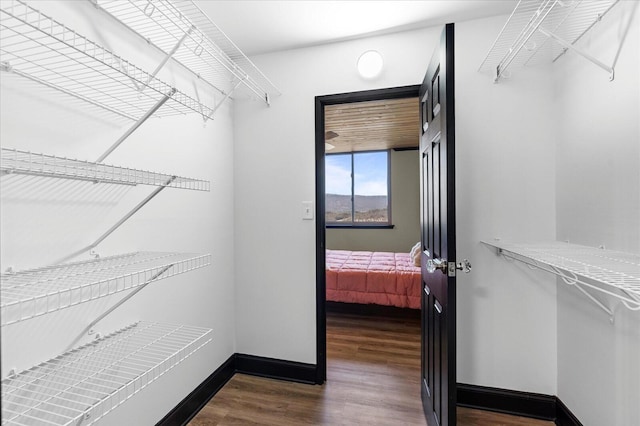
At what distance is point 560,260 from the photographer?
1.25 meters

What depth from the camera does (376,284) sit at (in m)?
3.45

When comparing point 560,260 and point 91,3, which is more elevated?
point 91,3

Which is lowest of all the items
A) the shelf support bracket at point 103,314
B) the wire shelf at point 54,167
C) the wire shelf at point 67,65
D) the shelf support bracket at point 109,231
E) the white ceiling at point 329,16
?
the shelf support bracket at point 103,314

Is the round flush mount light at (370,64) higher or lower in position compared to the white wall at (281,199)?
higher

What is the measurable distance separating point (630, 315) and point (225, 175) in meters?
2.40

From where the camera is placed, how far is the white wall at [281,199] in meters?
2.33

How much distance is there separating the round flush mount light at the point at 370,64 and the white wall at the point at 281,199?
58 mm

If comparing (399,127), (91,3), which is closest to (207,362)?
(91,3)

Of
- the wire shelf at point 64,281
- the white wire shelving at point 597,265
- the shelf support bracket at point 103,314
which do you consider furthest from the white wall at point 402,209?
the shelf support bracket at point 103,314

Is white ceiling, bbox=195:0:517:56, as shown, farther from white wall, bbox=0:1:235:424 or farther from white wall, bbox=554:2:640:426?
white wall, bbox=554:2:640:426

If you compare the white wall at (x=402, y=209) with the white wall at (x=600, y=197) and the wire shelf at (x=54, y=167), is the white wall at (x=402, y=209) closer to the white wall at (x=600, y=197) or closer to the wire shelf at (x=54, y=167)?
the white wall at (x=600, y=197)

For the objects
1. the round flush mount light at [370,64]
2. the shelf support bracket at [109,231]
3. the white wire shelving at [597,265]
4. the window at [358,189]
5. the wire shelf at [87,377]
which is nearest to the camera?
the white wire shelving at [597,265]

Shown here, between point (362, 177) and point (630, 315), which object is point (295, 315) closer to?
point (630, 315)

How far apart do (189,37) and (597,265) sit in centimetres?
215
